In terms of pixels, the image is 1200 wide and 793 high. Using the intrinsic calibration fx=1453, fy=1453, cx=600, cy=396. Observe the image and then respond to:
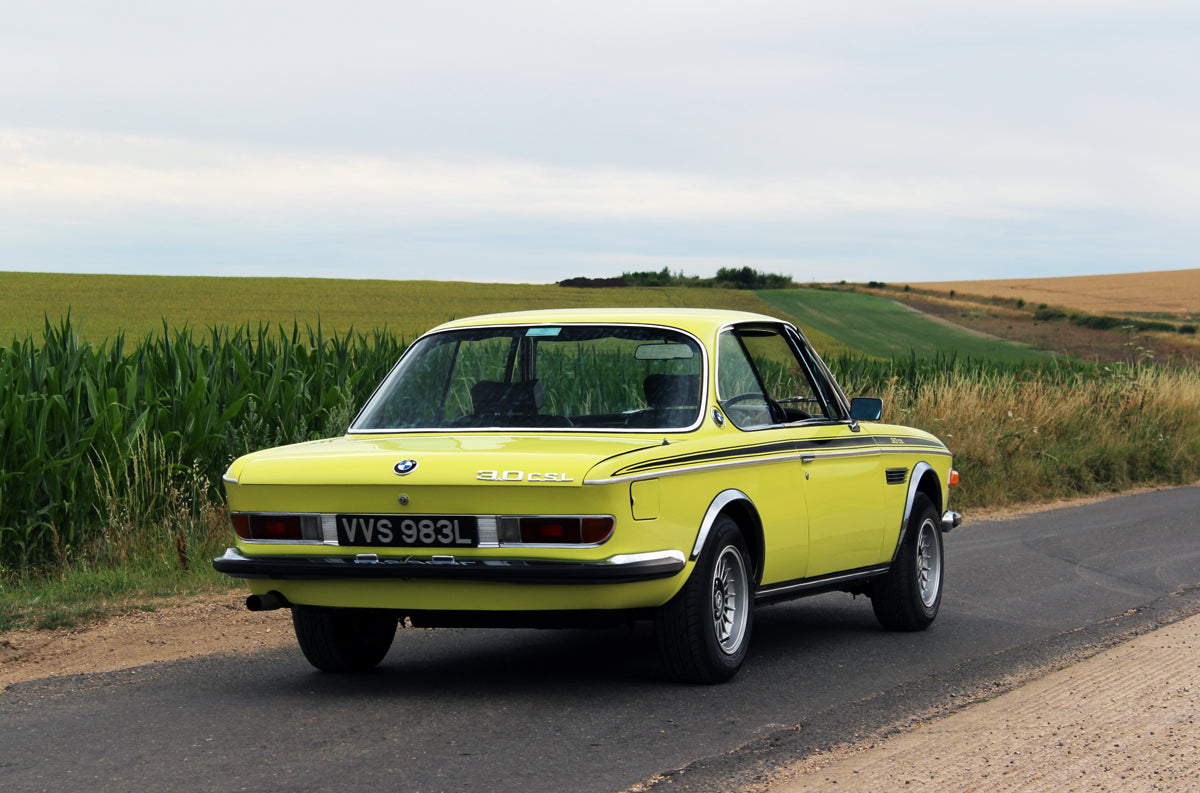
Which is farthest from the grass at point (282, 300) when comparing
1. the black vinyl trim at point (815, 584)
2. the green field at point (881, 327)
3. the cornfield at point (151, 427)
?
the black vinyl trim at point (815, 584)

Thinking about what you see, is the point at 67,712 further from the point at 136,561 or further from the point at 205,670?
the point at 136,561

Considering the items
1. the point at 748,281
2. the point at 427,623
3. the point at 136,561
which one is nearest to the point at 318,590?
the point at 427,623

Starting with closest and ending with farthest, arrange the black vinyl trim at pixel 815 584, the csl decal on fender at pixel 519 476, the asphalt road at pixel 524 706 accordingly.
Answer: the asphalt road at pixel 524 706 < the csl decal on fender at pixel 519 476 < the black vinyl trim at pixel 815 584

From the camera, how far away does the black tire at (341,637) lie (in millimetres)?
7016

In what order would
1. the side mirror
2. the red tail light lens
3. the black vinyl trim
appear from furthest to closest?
the side mirror, the black vinyl trim, the red tail light lens

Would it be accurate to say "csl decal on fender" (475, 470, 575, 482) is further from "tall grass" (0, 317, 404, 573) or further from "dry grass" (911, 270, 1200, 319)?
"dry grass" (911, 270, 1200, 319)

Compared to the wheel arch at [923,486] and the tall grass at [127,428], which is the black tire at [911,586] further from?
the tall grass at [127,428]

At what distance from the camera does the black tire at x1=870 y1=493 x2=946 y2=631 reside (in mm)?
8539

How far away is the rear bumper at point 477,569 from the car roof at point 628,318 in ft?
4.62

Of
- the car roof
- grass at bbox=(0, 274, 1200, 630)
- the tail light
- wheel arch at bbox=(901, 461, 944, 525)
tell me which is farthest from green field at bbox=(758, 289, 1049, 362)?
the tail light

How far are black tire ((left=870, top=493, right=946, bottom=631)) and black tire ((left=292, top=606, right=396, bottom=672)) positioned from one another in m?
2.98

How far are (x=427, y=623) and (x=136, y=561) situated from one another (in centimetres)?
468

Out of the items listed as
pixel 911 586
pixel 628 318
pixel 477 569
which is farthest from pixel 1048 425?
pixel 477 569

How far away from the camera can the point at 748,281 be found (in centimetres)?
7575
